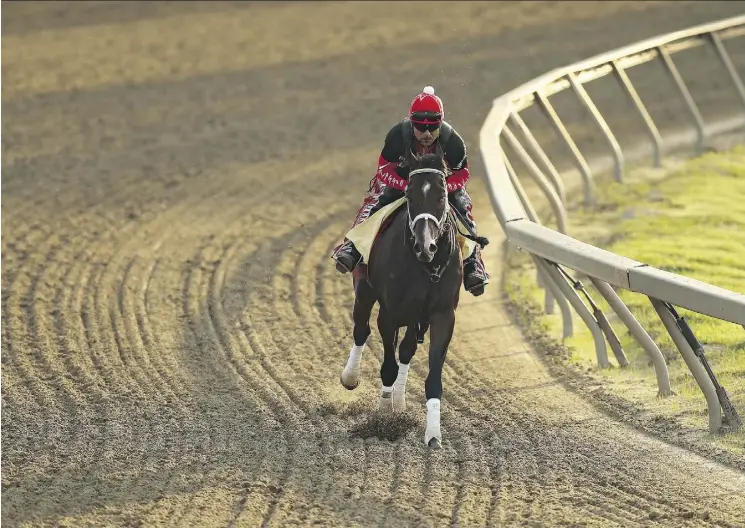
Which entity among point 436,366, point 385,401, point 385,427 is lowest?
point 385,427

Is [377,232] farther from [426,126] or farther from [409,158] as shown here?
[426,126]

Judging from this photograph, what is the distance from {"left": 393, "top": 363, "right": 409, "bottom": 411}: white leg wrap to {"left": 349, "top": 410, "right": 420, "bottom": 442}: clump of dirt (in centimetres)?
12

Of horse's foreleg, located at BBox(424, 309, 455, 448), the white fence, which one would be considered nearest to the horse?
horse's foreleg, located at BBox(424, 309, 455, 448)

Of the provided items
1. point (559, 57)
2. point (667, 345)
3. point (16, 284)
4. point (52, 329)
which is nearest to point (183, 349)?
point (52, 329)

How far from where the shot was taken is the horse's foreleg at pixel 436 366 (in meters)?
7.22

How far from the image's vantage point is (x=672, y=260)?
33.5ft

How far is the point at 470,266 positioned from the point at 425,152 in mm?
690

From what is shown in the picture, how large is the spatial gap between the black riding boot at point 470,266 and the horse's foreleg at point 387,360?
482 millimetres

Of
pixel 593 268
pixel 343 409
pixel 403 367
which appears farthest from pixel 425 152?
pixel 343 409

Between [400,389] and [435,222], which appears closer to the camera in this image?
[435,222]

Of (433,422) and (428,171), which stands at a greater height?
(428,171)

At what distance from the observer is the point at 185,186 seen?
12.9 meters

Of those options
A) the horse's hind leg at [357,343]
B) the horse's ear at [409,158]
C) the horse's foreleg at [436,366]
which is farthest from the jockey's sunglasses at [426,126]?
the horse's hind leg at [357,343]

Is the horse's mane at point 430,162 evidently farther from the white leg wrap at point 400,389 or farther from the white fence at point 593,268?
the white leg wrap at point 400,389
